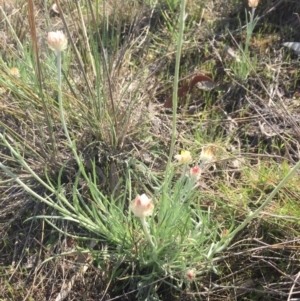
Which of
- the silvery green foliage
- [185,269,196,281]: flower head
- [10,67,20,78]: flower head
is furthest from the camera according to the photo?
the silvery green foliage

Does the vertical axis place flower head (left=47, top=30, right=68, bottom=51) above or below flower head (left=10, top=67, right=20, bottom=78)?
above

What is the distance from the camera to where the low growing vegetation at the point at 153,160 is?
3.84 feet

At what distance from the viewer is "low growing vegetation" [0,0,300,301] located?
1.17m

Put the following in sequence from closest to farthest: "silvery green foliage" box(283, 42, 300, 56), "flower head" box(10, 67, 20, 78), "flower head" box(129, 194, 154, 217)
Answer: "flower head" box(129, 194, 154, 217), "flower head" box(10, 67, 20, 78), "silvery green foliage" box(283, 42, 300, 56)

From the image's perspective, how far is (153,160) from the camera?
153 centimetres

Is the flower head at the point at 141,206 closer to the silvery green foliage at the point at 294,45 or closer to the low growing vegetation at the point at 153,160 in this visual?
the low growing vegetation at the point at 153,160

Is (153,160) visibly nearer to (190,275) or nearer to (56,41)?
(190,275)

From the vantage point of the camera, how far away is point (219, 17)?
2051 mm

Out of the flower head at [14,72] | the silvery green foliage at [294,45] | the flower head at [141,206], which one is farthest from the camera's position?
the silvery green foliage at [294,45]

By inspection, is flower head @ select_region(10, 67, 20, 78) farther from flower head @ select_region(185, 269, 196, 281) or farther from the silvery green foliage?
the silvery green foliage

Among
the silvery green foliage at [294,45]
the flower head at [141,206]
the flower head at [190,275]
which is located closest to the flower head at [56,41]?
the flower head at [141,206]

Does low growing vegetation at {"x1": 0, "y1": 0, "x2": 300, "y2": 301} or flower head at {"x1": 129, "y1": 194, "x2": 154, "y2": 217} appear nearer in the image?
flower head at {"x1": 129, "y1": 194, "x2": 154, "y2": 217}

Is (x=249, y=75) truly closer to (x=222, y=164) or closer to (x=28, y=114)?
(x=222, y=164)

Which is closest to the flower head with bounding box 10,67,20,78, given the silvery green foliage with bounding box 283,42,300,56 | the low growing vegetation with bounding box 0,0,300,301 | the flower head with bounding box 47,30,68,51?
the low growing vegetation with bounding box 0,0,300,301
